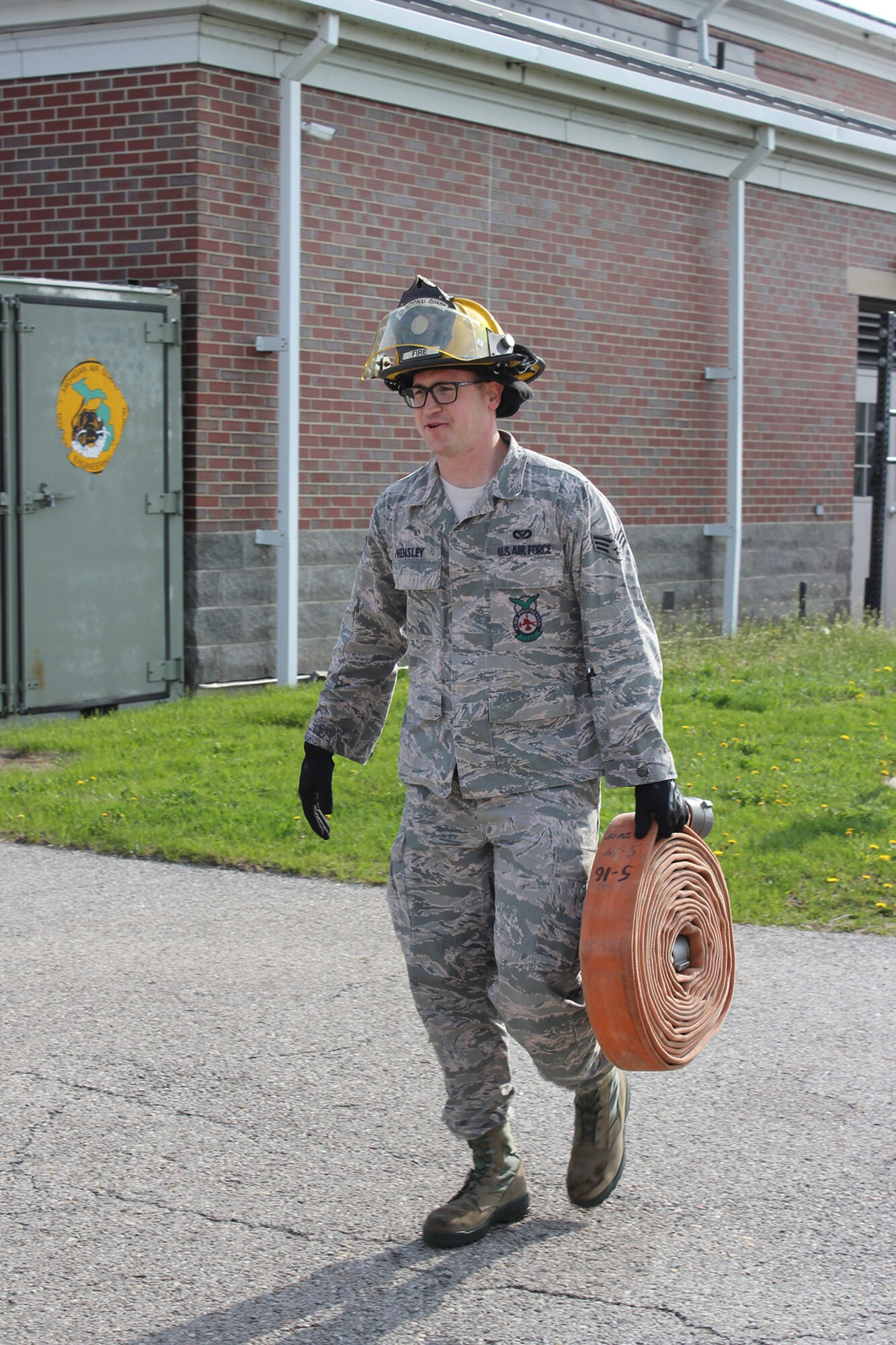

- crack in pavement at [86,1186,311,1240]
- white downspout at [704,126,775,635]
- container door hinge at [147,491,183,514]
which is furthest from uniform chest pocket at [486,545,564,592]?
white downspout at [704,126,775,635]

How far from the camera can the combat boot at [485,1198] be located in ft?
11.6

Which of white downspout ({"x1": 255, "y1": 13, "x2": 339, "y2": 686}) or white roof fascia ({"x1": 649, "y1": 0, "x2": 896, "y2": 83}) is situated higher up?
white roof fascia ({"x1": 649, "y1": 0, "x2": 896, "y2": 83})

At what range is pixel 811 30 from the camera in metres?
19.9

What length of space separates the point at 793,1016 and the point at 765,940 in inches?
33.9

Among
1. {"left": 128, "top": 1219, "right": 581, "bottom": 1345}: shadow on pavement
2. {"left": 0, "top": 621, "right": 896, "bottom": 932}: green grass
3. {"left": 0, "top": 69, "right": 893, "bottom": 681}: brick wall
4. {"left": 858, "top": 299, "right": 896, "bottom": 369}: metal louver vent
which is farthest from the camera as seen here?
{"left": 858, "top": 299, "right": 896, "bottom": 369}: metal louver vent

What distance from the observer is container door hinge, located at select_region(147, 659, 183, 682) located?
1012 centimetres

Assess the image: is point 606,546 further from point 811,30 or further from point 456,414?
point 811,30

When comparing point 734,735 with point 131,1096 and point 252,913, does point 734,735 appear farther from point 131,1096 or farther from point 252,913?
point 131,1096

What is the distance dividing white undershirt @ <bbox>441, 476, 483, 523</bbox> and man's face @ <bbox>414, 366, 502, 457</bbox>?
0.29ft

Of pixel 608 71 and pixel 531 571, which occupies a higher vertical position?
pixel 608 71

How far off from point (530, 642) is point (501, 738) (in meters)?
0.22

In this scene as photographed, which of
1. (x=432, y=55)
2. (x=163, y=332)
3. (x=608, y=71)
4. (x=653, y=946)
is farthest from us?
(x=608, y=71)

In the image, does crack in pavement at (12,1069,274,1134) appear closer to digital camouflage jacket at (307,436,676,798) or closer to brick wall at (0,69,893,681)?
digital camouflage jacket at (307,436,676,798)

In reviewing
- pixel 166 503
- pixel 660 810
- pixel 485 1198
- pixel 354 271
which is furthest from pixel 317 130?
pixel 485 1198
